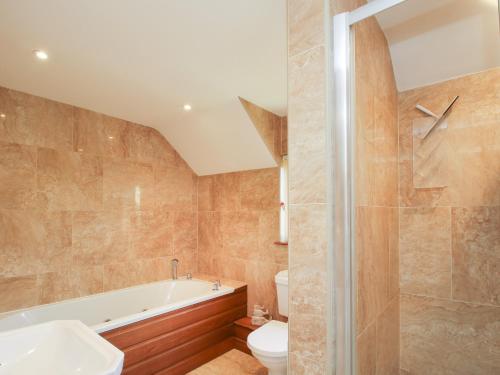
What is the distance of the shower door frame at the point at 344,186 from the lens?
1.11 meters

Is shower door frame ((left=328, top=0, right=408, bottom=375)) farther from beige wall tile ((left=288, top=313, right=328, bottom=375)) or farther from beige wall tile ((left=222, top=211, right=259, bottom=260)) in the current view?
beige wall tile ((left=222, top=211, right=259, bottom=260))

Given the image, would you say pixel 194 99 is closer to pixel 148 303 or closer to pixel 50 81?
pixel 50 81

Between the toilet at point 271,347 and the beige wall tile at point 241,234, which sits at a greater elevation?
the beige wall tile at point 241,234

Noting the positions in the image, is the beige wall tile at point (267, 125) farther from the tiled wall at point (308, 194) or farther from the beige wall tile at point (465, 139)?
the tiled wall at point (308, 194)

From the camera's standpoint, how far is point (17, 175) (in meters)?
2.42

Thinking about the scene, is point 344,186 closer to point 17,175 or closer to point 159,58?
point 159,58

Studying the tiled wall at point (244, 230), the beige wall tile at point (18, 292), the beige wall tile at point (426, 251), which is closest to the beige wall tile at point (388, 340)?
the beige wall tile at point (426, 251)

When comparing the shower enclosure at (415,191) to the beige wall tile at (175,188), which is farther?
the beige wall tile at (175,188)

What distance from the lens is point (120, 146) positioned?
315 centimetres

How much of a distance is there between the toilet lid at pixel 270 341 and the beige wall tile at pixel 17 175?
7.21ft

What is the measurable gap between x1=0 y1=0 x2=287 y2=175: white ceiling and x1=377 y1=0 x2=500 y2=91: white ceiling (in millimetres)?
618

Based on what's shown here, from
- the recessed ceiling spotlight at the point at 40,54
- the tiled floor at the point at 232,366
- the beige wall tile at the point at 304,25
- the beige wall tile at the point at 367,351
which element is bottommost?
the tiled floor at the point at 232,366

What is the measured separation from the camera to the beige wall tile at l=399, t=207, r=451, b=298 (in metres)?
1.59

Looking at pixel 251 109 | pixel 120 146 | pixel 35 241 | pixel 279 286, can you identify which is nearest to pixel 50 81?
pixel 120 146
